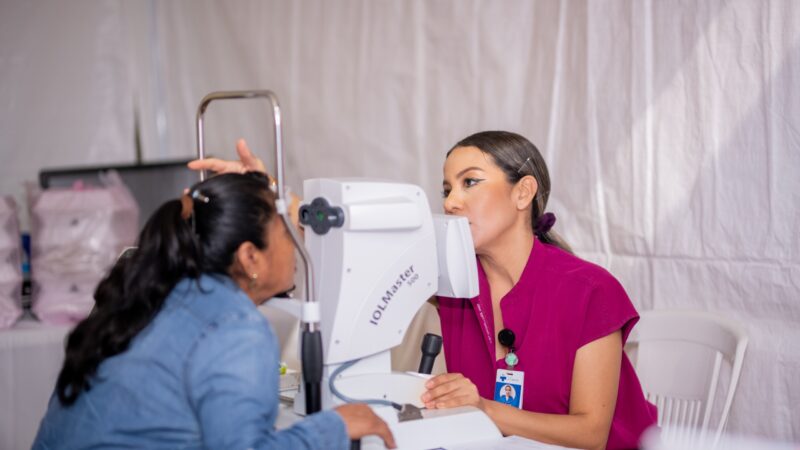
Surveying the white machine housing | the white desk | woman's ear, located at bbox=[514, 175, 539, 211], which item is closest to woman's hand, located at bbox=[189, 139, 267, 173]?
the white machine housing

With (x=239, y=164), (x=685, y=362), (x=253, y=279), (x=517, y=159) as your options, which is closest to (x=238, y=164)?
(x=239, y=164)

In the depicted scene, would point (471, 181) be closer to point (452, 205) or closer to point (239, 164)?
point (452, 205)

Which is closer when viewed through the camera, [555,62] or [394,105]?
[555,62]

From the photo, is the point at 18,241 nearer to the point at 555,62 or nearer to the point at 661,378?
the point at 555,62

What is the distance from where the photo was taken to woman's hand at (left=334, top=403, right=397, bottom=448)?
131 cm

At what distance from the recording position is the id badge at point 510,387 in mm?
1781

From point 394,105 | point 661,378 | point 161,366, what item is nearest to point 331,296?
point 161,366

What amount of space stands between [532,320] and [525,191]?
30 centimetres

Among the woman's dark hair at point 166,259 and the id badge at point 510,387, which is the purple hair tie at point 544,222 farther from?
the woman's dark hair at point 166,259

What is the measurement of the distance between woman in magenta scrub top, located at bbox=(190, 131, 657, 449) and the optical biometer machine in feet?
0.31

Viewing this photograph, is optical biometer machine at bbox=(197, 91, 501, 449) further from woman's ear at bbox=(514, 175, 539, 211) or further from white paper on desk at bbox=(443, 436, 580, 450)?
woman's ear at bbox=(514, 175, 539, 211)

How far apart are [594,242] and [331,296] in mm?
1174

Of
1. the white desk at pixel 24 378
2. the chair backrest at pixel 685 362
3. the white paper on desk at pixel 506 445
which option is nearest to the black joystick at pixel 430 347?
the white paper on desk at pixel 506 445

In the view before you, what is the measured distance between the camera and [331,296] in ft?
4.72
